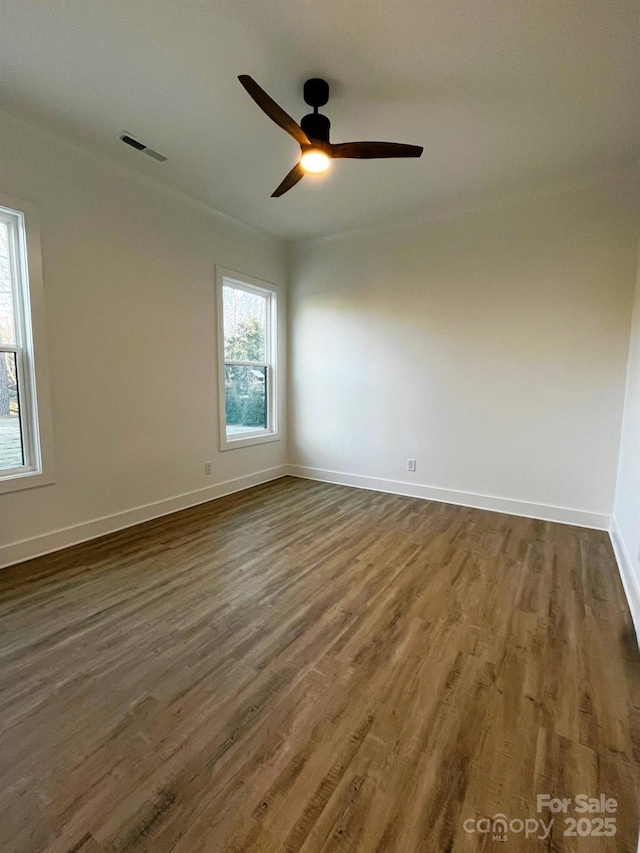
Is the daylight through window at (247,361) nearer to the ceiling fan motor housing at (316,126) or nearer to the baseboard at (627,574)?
the ceiling fan motor housing at (316,126)

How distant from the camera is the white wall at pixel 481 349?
329 centimetres

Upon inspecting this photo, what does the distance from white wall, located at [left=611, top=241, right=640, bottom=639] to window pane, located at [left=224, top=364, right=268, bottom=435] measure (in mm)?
3631

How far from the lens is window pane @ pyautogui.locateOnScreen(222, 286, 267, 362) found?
428 centimetres

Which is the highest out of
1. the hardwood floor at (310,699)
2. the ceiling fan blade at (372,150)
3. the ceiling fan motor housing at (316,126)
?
the ceiling fan motor housing at (316,126)

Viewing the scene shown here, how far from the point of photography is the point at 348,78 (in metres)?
2.14

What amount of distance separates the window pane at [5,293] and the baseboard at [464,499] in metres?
3.34

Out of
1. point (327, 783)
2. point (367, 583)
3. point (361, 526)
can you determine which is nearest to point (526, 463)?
point (361, 526)

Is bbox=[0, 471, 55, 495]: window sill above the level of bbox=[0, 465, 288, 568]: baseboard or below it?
above

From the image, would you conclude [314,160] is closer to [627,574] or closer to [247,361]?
[247,361]

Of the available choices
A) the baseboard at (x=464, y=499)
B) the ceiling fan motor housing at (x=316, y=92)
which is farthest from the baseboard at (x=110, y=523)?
the ceiling fan motor housing at (x=316, y=92)

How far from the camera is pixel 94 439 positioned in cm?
306

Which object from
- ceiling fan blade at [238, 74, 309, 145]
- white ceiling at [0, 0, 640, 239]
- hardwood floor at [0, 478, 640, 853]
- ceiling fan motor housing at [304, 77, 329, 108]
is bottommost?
hardwood floor at [0, 478, 640, 853]

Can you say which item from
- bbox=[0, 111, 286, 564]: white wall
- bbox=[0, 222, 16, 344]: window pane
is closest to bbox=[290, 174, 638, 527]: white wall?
bbox=[0, 111, 286, 564]: white wall

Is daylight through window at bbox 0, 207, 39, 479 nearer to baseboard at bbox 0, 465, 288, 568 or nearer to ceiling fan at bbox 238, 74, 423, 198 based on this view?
baseboard at bbox 0, 465, 288, 568
